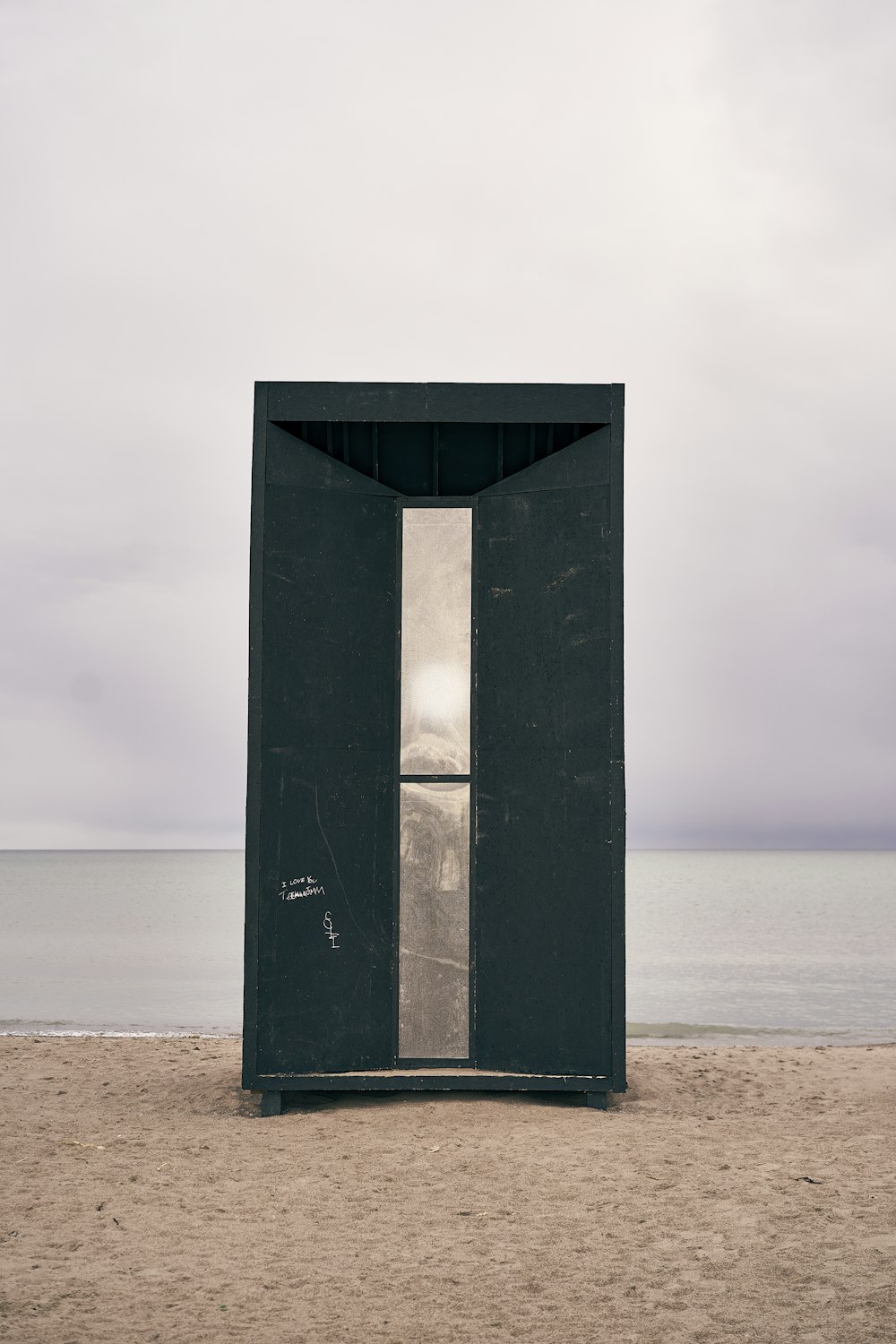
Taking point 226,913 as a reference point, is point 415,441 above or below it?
above

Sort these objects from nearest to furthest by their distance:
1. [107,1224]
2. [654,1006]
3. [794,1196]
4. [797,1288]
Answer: [797,1288] < [107,1224] < [794,1196] < [654,1006]

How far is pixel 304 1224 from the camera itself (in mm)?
5941

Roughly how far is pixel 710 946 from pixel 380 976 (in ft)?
79.3

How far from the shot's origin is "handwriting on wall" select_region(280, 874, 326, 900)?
332 inches

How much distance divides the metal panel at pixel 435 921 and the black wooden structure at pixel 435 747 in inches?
0.6

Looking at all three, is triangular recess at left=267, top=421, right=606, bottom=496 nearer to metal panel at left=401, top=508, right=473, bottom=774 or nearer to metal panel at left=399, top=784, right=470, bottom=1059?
metal panel at left=401, top=508, right=473, bottom=774

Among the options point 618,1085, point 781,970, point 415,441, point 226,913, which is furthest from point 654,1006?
point 226,913

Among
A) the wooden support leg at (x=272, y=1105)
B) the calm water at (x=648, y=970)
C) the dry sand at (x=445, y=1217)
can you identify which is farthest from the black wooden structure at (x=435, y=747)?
the calm water at (x=648, y=970)

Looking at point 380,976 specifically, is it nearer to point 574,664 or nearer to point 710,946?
point 574,664

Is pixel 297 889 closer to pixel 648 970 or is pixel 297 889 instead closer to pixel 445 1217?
pixel 445 1217

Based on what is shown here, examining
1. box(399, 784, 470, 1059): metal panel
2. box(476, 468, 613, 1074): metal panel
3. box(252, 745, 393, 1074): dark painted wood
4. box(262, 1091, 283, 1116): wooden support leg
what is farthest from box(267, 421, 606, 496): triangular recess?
box(262, 1091, 283, 1116): wooden support leg

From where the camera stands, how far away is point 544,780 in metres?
8.57

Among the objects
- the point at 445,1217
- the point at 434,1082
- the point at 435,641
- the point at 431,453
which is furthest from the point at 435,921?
the point at 431,453

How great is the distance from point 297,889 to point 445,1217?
2.90 m
